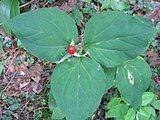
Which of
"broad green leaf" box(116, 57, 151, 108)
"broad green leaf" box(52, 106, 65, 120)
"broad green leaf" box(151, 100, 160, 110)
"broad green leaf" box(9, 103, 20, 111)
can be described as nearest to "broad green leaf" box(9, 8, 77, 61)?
"broad green leaf" box(116, 57, 151, 108)

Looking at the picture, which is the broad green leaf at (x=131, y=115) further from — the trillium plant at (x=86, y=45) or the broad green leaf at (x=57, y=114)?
the trillium plant at (x=86, y=45)

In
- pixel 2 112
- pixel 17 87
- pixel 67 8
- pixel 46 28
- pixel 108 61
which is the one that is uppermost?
pixel 67 8

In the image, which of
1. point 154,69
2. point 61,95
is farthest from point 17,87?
point 61,95

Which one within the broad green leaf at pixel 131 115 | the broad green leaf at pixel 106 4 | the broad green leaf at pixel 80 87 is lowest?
the broad green leaf at pixel 131 115

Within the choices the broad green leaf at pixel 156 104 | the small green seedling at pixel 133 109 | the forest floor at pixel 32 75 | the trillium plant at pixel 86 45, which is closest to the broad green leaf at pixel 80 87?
the trillium plant at pixel 86 45

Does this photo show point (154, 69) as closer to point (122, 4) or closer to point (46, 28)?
point (122, 4)

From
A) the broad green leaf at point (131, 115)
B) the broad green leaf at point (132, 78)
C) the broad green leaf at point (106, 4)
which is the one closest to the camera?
the broad green leaf at point (132, 78)
